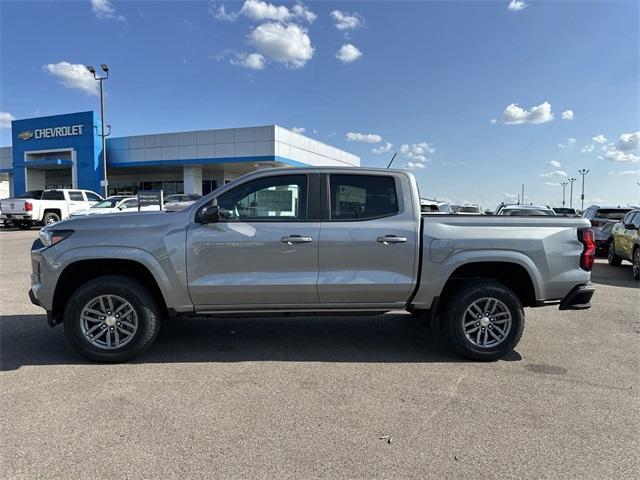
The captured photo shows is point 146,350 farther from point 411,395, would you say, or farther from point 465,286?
point 465,286

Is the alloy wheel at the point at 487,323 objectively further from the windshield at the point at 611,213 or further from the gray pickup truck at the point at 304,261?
the windshield at the point at 611,213

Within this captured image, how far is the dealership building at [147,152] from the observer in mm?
31094

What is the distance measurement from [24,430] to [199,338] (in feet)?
7.42

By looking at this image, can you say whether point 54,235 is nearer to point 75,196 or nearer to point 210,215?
point 210,215

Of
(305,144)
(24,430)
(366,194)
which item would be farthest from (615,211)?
(305,144)

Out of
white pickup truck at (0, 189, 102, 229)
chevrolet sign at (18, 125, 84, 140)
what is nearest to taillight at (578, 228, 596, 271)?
white pickup truck at (0, 189, 102, 229)

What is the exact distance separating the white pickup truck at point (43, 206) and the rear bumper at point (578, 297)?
2120 cm

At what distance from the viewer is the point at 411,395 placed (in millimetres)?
3824

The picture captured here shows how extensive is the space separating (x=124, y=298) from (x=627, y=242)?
11.4m

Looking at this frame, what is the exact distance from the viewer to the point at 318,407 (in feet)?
11.7

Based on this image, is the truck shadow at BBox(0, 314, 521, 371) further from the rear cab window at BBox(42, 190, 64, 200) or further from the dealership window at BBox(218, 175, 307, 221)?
the rear cab window at BBox(42, 190, 64, 200)

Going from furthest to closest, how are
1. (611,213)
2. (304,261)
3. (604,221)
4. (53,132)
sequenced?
(53,132), (611,213), (604,221), (304,261)

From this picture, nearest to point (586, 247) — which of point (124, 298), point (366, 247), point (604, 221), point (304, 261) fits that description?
point (366, 247)

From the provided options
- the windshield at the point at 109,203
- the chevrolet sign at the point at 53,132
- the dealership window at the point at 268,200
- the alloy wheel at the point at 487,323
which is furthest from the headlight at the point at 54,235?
the chevrolet sign at the point at 53,132
